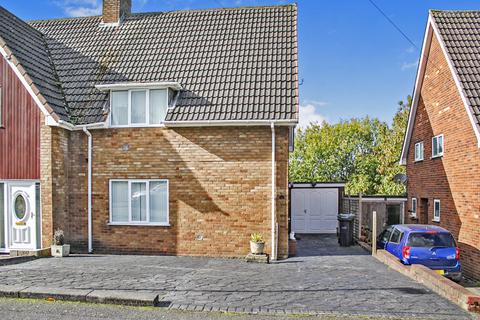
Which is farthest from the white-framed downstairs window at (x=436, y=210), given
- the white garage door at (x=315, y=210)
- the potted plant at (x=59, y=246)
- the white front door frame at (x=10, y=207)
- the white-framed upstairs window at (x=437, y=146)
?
the white front door frame at (x=10, y=207)

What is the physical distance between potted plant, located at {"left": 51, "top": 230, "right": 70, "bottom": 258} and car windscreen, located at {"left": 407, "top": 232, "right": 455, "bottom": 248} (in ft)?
32.2

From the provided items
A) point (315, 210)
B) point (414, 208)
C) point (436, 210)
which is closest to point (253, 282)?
point (436, 210)

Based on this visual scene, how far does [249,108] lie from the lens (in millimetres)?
12477

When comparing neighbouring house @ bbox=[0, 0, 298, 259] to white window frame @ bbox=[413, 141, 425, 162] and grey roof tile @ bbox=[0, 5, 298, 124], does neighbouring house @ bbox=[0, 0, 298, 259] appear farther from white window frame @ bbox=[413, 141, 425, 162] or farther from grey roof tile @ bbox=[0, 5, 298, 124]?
white window frame @ bbox=[413, 141, 425, 162]

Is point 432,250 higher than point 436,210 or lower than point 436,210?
lower

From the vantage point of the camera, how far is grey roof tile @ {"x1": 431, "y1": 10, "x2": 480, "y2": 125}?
1291cm

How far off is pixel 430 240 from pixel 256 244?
470cm

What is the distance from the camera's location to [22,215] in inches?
493

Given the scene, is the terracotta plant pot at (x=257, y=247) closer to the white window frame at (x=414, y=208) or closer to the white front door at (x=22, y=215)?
the white front door at (x=22, y=215)

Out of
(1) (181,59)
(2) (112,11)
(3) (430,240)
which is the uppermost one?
(2) (112,11)

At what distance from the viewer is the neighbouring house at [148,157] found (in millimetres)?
12273

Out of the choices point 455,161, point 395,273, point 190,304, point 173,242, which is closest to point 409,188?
point 455,161

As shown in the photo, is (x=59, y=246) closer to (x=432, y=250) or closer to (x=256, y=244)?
(x=256, y=244)

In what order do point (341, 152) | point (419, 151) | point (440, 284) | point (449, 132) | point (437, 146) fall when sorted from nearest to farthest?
point (440, 284) → point (449, 132) → point (437, 146) → point (419, 151) → point (341, 152)
